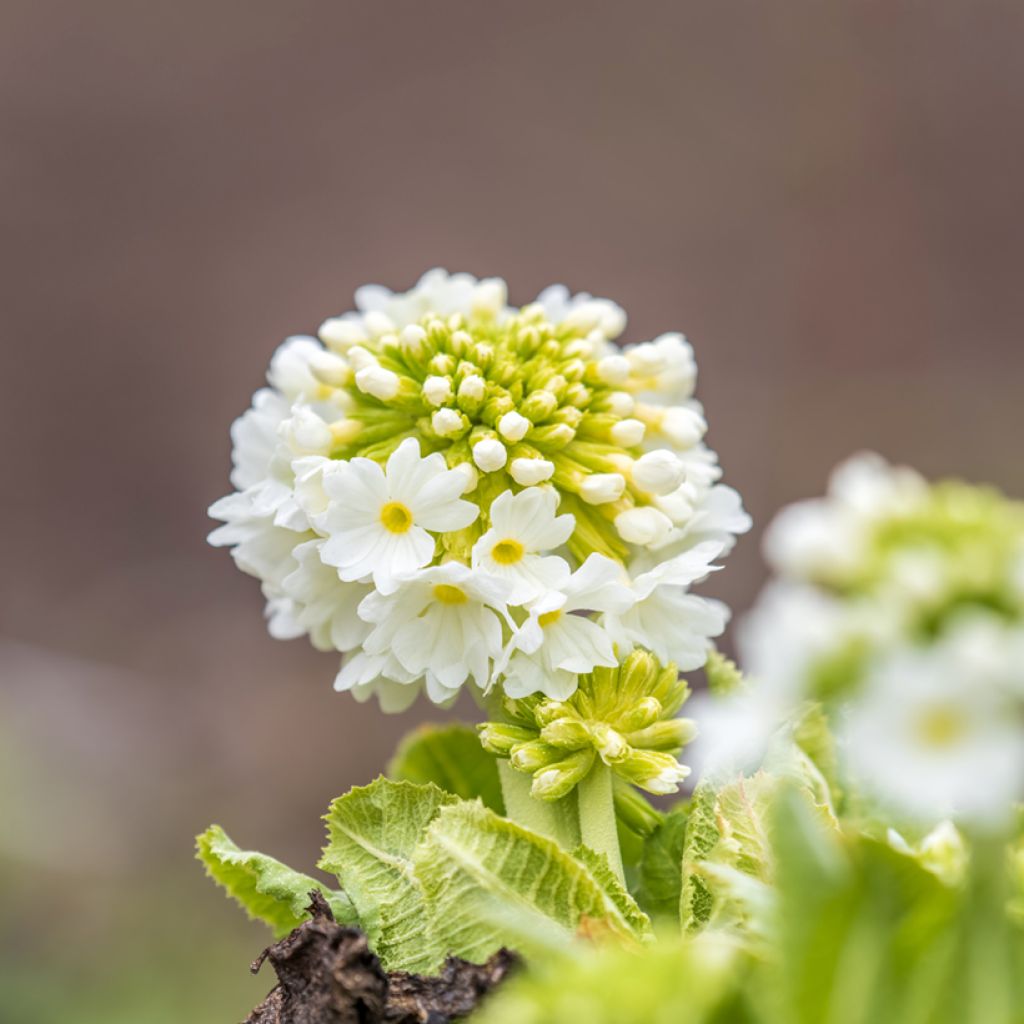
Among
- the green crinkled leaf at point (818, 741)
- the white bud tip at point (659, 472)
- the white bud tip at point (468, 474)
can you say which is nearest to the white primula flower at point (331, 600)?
the white bud tip at point (468, 474)

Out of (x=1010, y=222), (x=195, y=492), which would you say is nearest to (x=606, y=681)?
(x=195, y=492)

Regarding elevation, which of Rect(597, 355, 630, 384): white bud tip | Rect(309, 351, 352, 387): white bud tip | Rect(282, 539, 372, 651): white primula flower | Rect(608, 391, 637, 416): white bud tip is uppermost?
Rect(597, 355, 630, 384): white bud tip

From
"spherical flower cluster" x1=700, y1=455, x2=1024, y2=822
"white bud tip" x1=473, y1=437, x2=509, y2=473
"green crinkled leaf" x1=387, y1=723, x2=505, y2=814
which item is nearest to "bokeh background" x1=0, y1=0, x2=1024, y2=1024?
"green crinkled leaf" x1=387, y1=723, x2=505, y2=814

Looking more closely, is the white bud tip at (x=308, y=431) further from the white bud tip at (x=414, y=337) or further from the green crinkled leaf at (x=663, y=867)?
the green crinkled leaf at (x=663, y=867)

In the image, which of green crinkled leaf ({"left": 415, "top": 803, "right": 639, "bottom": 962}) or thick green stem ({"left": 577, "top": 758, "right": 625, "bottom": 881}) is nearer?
green crinkled leaf ({"left": 415, "top": 803, "right": 639, "bottom": 962})

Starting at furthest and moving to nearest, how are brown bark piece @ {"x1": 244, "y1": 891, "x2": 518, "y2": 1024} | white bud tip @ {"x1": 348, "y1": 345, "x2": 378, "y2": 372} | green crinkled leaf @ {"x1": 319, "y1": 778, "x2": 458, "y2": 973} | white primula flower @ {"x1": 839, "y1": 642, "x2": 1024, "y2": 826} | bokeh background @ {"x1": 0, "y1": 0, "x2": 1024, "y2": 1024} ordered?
bokeh background @ {"x1": 0, "y1": 0, "x2": 1024, "y2": 1024} → white bud tip @ {"x1": 348, "y1": 345, "x2": 378, "y2": 372} → green crinkled leaf @ {"x1": 319, "y1": 778, "x2": 458, "y2": 973} → brown bark piece @ {"x1": 244, "y1": 891, "x2": 518, "y2": 1024} → white primula flower @ {"x1": 839, "y1": 642, "x2": 1024, "y2": 826}

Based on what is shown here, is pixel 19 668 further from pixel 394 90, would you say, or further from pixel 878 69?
pixel 878 69

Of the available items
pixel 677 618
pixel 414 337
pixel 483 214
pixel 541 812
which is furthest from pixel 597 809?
pixel 483 214

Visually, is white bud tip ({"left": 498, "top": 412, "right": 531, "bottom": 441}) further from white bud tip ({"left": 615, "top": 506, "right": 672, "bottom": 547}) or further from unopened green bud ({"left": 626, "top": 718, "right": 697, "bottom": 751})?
unopened green bud ({"left": 626, "top": 718, "right": 697, "bottom": 751})

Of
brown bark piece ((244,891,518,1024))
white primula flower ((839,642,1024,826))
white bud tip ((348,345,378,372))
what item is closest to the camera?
white primula flower ((839,642,1024,826))
